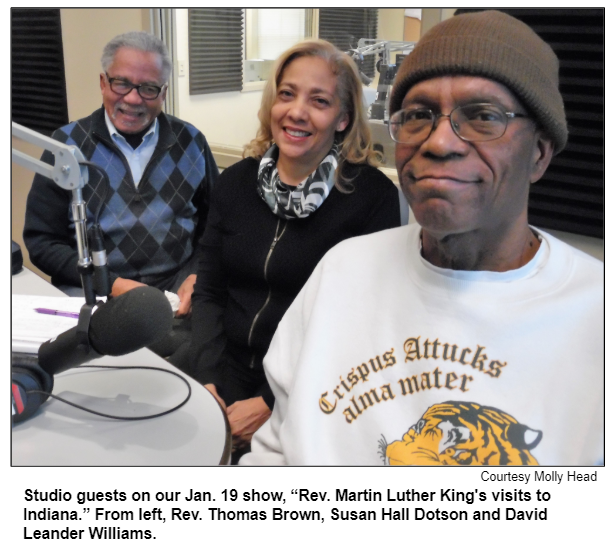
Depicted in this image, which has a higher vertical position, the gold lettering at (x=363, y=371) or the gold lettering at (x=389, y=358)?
the gold lettering at (x=389, y=358)

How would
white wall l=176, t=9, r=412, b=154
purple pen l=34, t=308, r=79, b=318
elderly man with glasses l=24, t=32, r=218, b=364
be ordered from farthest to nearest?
1. white wall l=176, t=9, r=412, b=154
2. elderly man with glasses l=24, t=32, r=218, b=364
3. purple pen l=34, t=308, r=79, b=318

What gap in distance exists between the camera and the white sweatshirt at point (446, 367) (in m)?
0.87

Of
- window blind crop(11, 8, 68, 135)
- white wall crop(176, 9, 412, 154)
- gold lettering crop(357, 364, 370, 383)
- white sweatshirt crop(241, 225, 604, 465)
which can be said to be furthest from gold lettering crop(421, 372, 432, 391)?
window blind crop(11, 8, 68, 135)

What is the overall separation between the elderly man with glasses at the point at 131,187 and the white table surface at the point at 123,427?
0.78 metres

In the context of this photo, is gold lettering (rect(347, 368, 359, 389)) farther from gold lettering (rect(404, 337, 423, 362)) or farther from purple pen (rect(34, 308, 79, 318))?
purple pen (rect(34, 308, 79, 318))

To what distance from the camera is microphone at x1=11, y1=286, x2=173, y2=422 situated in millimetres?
929

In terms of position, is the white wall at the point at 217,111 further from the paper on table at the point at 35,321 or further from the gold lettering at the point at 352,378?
the gold lettering at the point at 352,378

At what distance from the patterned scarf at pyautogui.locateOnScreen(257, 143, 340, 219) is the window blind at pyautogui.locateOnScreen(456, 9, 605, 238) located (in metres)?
0.63

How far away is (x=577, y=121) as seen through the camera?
1.52 meters

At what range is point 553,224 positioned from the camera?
165 cm

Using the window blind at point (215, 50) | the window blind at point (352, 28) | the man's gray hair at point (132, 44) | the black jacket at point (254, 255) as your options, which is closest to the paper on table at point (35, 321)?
the black jacket at point (254, 255)

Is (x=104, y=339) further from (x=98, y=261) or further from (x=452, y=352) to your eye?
(x=452, y=352)
